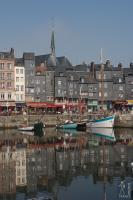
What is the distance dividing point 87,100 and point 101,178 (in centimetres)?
6437

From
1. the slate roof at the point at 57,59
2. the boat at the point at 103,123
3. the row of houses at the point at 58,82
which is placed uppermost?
the slate roof at the point at 57,59

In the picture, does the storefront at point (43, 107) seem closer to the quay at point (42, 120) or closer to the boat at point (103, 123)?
the quay at point (42, 120)

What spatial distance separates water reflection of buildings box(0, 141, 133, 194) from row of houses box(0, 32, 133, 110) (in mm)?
40480

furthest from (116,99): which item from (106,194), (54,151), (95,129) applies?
(106,194)

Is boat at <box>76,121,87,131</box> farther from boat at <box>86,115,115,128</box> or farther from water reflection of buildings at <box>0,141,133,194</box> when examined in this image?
water reflection of buildings at <box>0,141,133,194</box>

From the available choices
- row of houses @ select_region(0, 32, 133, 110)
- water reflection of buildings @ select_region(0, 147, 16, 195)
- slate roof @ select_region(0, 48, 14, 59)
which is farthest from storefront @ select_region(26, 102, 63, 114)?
water reflection of buildings @ select_region(0, 147, 16, 195)

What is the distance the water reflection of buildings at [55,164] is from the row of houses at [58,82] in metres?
40.5

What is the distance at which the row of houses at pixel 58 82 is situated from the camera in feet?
268

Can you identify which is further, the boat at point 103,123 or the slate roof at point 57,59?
the slate roof at point 57,59

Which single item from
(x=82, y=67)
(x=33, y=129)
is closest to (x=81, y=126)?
(x=33, y=129)

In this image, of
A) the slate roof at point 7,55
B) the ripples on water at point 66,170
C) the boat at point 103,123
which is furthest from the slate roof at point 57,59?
the ripples on water at point 66,170

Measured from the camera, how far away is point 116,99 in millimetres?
93062

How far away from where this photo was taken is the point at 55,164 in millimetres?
31875

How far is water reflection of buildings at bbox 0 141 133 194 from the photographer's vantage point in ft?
85.6
